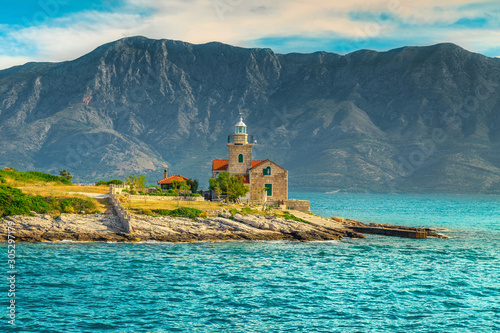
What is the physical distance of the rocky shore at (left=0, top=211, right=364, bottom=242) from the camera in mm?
55312

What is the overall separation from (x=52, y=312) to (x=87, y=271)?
35.0ft

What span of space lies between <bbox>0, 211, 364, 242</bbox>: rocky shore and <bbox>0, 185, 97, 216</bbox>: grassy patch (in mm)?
1143

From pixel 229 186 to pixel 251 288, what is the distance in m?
39.6

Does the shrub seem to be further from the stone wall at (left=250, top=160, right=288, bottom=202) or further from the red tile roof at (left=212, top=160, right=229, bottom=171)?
the red tile roof at (left=212, top=160, right=229, bottom=171)

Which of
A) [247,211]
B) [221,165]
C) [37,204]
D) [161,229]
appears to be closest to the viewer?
[161,229]

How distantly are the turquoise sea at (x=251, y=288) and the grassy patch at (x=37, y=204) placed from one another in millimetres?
7848

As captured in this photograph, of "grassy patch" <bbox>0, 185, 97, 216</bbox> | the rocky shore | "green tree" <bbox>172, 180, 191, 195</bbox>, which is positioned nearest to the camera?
the rocky shore

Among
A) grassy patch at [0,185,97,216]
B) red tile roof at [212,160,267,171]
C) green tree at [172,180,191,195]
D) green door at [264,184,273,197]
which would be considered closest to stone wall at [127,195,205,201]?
green tree at [172,180,191,195]

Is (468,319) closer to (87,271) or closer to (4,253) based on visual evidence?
(87,271)

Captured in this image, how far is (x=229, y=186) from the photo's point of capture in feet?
253

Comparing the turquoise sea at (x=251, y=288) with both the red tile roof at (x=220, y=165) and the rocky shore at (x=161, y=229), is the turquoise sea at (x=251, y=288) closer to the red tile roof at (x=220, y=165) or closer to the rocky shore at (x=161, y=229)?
the rocky shore at (x=161, y=229)

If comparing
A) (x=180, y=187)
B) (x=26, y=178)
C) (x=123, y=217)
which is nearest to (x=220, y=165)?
(x=180, y=187)

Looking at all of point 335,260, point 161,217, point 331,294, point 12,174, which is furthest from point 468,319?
point 12,174

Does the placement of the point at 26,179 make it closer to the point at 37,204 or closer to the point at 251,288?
the point at 37,204
